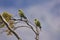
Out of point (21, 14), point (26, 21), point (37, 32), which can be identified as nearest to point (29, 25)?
point (26, 21)

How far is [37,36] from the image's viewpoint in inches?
137

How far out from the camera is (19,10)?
473 centimetres

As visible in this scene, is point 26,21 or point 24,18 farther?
point 24,18

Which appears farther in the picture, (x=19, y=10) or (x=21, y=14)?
(x=19, y=10)

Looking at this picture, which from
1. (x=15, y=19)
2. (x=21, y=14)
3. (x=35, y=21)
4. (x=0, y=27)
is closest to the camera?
(x=0, y=27)

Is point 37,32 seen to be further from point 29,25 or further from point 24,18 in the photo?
point 24,18

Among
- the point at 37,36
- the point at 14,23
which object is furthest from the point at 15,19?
the point at 37,36

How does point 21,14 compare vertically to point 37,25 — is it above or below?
above

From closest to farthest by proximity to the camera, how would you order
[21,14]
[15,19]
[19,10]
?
[15,19]
[21,14]
[19,10]

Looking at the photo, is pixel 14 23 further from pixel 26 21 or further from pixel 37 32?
pixel 37 32

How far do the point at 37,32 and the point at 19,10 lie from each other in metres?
1.51

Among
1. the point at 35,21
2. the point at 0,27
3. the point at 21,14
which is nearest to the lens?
the point at 0,27

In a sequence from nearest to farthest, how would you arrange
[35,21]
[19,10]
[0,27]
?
[0,27]
[35,21]
[19,10]

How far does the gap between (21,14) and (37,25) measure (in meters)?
0.77
